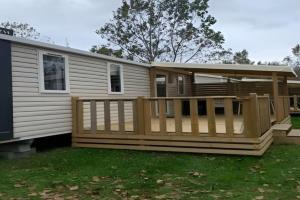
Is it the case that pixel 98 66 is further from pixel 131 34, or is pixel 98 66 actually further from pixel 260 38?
pixel 260 38

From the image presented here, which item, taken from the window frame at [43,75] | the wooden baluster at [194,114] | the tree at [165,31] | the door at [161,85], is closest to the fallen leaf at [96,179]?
the wooden baluster at [194,114]

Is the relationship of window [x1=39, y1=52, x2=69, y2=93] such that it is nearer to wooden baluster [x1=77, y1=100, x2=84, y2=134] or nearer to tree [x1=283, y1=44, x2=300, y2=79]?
wooden baluster [x1=77, y1=100, x2=84, y2=134]

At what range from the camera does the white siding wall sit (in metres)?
8.18

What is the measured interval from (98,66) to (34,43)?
104 inches

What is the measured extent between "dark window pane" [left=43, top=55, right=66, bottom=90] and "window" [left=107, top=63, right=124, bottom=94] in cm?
211

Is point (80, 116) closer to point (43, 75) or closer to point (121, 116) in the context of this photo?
point (121, 116)

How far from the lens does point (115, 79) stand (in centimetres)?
1184

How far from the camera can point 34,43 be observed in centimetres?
845

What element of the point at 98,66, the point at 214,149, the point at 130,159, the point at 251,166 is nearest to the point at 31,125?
the point at 130,159

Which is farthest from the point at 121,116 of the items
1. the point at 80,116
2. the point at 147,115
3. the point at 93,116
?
the point at 80,116

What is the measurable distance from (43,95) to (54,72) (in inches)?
25.9

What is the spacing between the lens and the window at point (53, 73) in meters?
8.85

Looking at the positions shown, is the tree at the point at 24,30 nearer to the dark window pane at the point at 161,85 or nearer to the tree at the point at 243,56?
the dark window pane at the point at 161,85

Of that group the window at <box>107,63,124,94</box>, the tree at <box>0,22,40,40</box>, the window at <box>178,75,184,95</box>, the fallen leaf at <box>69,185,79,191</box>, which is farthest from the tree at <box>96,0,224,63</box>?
the fallen leaf at <box>69,185,79,191</box>
